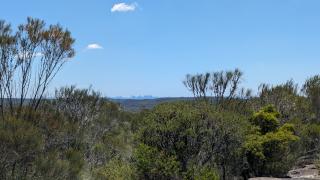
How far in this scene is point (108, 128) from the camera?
127 feet

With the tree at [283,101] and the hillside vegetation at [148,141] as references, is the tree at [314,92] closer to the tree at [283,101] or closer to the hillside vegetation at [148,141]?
the tree at [283,101]

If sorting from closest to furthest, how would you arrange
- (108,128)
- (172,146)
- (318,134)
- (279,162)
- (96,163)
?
(172,146) → (279,162) → (96,163) → (318,134) → (108,128)

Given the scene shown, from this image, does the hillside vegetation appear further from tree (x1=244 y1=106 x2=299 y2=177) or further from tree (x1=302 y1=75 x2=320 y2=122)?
tree (x1=302 y1=75 x2=320 y2=122)

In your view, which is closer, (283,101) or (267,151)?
(267,151)

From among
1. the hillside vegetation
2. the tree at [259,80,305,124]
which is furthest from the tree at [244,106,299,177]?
the tree at [259,80,305,124]

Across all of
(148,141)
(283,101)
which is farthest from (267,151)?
(283,101)

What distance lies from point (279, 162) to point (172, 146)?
233 inches

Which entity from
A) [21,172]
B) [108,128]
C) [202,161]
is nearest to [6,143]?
[21,172]

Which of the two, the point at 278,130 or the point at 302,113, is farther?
the point at 302,113

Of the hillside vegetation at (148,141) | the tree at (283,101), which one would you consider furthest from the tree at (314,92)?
the hillside vegetation at (148,141)

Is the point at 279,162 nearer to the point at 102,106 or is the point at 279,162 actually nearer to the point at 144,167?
the point at 144,167

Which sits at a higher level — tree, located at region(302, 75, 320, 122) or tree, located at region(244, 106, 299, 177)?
tree, located at region(302, 75, 320, 122)

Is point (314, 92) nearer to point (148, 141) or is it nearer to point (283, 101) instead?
point (283, 101)

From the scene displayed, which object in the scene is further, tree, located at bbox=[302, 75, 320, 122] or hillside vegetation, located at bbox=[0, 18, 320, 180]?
tree, located at bbox=[302, 75, 320, 122]
